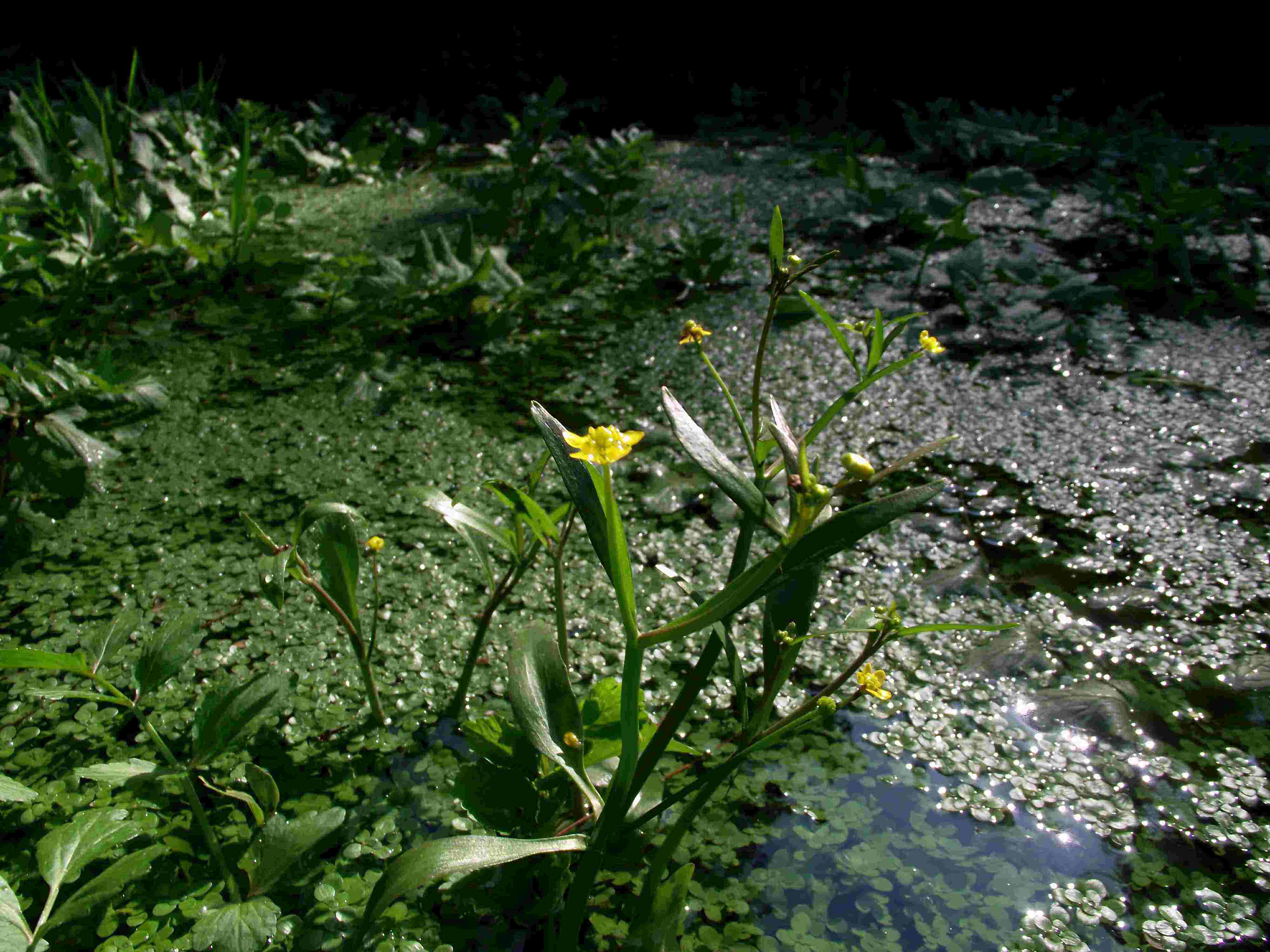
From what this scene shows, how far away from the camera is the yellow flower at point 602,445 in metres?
0.60

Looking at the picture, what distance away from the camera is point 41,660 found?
2.30ft

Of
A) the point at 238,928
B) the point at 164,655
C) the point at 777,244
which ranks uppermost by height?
the point at 777,244

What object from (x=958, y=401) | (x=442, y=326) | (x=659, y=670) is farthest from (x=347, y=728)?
(x=958, y=401)

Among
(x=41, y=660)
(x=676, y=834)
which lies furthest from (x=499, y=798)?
(x=41, y=660)

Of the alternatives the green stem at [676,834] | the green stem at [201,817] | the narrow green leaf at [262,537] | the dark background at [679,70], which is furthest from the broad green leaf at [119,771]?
the dark background at [679,70]

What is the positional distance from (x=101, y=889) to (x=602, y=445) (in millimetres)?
575

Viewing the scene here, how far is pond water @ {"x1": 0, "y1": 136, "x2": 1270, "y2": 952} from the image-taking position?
933mm

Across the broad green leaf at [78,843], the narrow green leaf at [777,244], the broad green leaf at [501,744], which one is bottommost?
the broad green leaf at [78,843]

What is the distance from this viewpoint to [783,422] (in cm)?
74

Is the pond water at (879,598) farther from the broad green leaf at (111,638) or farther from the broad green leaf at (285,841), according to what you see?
the broad green leaf at (111,638)

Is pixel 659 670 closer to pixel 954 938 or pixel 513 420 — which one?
pixel 954 938

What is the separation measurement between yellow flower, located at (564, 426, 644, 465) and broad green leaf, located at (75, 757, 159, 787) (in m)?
0.51

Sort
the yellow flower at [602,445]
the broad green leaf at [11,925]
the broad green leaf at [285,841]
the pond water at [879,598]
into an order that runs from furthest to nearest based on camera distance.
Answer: the pond water at [879,598], the broad green leaf at [285,841], the broad green leaf at [11,925], the yellow flower at [602,445]

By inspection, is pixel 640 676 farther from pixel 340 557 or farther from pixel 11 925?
pixel 11 925
